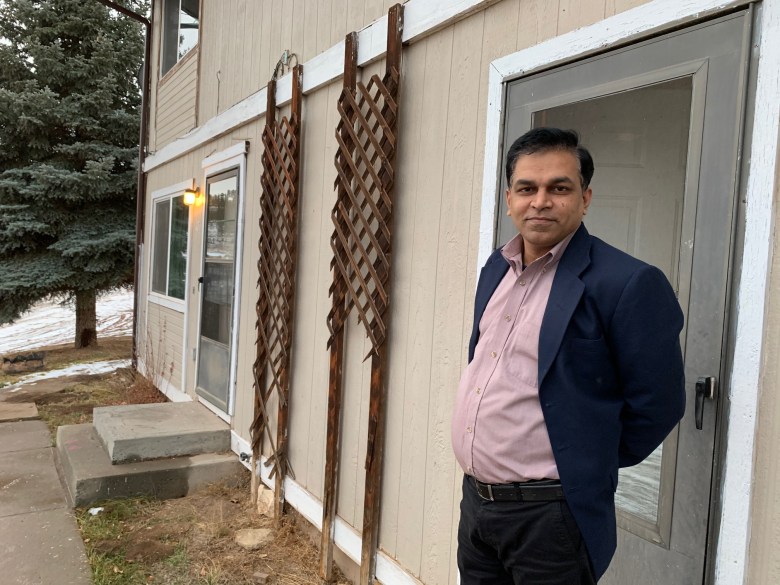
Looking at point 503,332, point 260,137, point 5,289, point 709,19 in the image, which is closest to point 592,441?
point 503,332

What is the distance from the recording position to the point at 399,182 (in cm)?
282

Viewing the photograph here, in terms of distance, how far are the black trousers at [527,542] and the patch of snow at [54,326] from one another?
11.0 metres

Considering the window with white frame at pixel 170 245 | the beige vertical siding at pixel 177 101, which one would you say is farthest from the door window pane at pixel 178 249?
the beige vertical siding at pixel 177 101

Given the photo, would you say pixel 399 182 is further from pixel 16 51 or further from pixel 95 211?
pixel 16 51

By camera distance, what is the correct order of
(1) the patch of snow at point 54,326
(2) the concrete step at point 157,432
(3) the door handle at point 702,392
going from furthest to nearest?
(1) the patch of snow at point 54,326
(2) the concrete step at point 157,432
(3) the door handle at point 702,392

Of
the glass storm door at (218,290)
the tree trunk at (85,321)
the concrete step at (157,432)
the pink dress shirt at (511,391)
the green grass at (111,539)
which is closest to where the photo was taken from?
the pink dress shirt at (511,391)

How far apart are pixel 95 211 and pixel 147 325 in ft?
11.0

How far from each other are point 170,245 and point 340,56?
406 cm

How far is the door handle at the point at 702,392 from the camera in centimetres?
156

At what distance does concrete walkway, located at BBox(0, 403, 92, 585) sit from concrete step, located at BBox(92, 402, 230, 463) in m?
0.46

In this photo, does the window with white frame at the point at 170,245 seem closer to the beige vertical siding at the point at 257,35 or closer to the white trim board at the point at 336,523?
the beige vertical siding at the point at 257,35

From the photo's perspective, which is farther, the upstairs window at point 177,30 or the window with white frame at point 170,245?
the upstairs window at point 177,30

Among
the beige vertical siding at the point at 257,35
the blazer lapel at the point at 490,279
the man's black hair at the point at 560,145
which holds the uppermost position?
the beige vertical siding at the point at 257,35

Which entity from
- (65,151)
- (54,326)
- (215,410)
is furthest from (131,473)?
(54,326)
